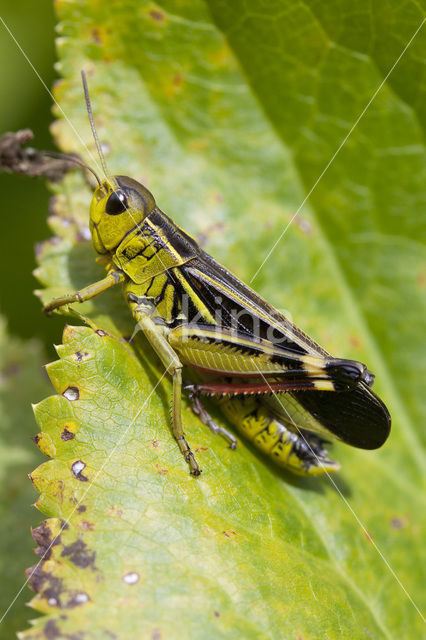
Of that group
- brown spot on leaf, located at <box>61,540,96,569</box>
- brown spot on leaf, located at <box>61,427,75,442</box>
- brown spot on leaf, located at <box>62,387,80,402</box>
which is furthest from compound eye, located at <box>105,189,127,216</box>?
brown spot on leaf, located at <box>61,540,96,569</box>

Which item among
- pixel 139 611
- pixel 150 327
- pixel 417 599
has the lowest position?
pixel 417 599

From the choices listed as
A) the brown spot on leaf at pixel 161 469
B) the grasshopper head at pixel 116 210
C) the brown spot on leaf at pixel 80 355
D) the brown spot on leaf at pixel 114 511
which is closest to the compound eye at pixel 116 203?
the grasshopper head at pixel 116 210

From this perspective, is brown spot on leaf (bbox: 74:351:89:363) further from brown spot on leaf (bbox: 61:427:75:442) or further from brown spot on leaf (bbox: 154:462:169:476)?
brown spot on leaf (bbox: 154:462:169:476)

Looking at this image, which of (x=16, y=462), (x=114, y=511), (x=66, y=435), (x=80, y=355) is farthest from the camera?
(x=16, y=462)

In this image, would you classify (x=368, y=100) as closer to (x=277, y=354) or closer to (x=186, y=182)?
(x=186, y=182)

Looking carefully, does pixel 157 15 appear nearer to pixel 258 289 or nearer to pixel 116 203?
pixel 116 203

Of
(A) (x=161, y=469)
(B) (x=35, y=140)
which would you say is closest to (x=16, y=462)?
(A) (x=161, y=469)

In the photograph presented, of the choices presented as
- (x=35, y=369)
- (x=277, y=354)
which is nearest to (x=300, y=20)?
(x=277, y=354)
